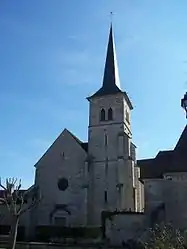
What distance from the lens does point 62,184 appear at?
4231 centimetres

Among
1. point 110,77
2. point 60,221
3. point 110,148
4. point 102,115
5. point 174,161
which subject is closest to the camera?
point 174,161

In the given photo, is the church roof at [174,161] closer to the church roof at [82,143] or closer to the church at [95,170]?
the church at [95,170]

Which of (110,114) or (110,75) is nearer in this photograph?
(110,114)

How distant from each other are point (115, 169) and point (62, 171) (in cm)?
653

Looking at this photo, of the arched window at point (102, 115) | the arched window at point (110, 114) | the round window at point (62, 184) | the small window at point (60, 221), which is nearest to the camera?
the small window at point (60, 221)

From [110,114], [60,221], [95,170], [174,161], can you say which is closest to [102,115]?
[110,114]

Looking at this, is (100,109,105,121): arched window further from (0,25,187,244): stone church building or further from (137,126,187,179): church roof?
(137,126,187,179): church roof

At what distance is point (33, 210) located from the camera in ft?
137

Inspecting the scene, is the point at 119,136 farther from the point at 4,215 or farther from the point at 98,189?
the point at 4,215

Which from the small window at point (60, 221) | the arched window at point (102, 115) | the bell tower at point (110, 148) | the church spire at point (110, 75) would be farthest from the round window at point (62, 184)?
the church spire at point (110, 75)

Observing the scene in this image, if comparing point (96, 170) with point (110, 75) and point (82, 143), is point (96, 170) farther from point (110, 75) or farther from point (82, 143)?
point (110, 75)

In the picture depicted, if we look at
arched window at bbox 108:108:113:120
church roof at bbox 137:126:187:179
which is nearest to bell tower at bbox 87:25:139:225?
arched window at bbox 108:108:113:120

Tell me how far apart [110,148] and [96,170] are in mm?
3066

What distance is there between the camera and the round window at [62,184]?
4203 centimetres
